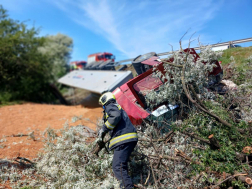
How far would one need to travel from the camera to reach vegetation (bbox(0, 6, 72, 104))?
12.0 metres

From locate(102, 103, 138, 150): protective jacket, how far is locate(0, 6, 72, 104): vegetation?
35.7ft

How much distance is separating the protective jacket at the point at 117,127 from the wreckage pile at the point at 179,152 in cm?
52

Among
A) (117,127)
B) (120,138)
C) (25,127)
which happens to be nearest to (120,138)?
(120,138)

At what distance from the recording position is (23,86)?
42.0 ft

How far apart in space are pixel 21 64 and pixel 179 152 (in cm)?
1292

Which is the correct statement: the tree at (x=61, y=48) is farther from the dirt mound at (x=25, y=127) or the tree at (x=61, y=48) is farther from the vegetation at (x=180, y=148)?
the vegetation at (x=180, y=148)

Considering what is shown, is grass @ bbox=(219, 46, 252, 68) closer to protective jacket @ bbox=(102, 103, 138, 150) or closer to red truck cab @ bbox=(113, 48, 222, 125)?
red truck cab @ bbox=(113, 48, 222, 125)

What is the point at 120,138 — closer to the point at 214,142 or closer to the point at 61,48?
the point at 214,142

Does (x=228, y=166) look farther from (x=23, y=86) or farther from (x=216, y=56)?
(x=23, y=86)

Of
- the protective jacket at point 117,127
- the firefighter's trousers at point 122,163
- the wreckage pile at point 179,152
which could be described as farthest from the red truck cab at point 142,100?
the firefighter's trousers at point 122,163

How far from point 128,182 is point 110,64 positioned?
29.9 ft

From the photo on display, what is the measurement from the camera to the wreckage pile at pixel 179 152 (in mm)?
2777

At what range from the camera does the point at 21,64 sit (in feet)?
42.0

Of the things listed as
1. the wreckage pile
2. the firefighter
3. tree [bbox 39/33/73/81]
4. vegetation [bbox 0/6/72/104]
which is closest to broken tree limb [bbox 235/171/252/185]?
the wreckage pile
